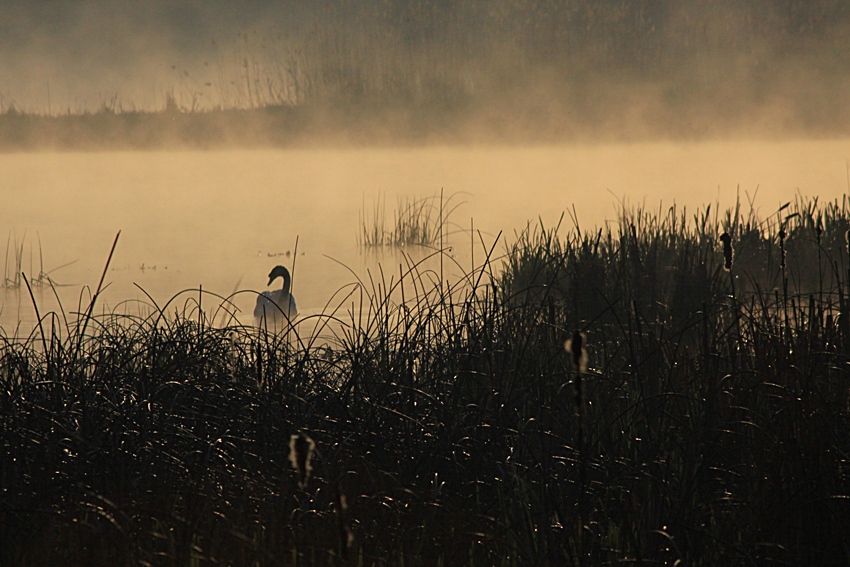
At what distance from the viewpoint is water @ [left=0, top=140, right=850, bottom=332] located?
11781 millimetres

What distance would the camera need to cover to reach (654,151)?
119 ft

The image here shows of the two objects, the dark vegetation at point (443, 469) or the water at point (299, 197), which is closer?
the dark vegetation at point (443, 469)

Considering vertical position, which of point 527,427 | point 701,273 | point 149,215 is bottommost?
point 527,427

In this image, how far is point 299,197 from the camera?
23.1 metres

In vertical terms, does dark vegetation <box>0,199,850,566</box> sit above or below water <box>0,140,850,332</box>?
below

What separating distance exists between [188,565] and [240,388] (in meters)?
0.98

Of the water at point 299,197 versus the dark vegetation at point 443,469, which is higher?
the water at point 299,197

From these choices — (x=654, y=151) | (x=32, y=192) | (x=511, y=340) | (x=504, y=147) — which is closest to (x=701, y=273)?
(x=511, y=340)

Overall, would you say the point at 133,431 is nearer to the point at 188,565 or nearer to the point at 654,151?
the point at 188,565

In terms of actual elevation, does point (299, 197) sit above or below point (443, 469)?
above

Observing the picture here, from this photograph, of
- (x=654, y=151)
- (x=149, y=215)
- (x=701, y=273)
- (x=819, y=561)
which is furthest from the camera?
(x=654, y=151)

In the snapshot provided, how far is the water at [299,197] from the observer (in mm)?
11781

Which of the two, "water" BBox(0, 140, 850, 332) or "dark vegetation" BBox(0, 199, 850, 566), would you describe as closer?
"dark vegetation" BBox(0, 199, 850, 566)

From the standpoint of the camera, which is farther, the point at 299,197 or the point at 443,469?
the point at 299,197
